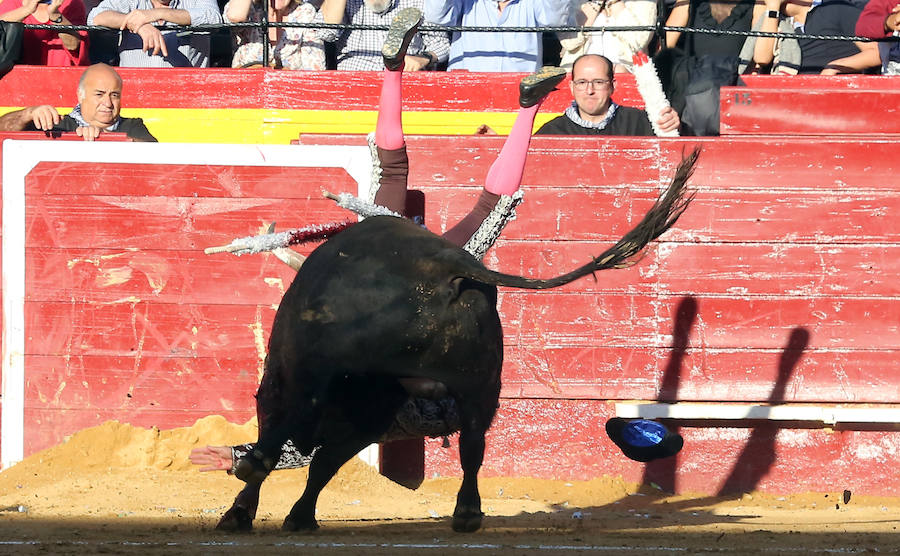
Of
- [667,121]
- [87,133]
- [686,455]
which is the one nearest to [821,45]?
[667,121]

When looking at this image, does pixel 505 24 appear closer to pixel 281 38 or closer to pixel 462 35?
pixel 462 35

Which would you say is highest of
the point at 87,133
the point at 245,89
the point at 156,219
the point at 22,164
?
the point at 245,89

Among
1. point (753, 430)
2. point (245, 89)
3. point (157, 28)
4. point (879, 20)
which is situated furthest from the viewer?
point (245, 89)

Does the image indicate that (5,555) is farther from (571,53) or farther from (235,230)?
(571,53)

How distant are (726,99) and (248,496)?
3326 millimetres

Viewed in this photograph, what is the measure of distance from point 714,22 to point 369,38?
6.50ft

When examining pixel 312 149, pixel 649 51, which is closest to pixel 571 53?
pixel 649 51

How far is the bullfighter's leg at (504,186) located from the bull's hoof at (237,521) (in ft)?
3.98

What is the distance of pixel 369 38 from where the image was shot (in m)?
7.84

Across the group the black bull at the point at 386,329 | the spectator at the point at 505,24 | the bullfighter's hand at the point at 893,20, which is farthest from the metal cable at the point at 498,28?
the black bull at the point at 386,329

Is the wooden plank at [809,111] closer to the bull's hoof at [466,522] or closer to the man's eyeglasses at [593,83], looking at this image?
the man's eyeglasses at [593,83]

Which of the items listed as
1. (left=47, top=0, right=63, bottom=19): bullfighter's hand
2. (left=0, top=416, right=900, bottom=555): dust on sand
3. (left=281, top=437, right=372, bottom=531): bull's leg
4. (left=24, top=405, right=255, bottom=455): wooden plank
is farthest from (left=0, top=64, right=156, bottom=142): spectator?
(left=281, top=437, right=372, bottom=531): bull's leg

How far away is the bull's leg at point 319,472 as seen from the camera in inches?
176

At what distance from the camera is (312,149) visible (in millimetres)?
6484
